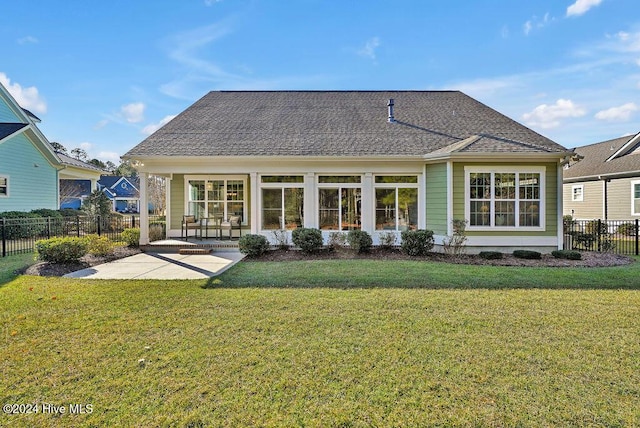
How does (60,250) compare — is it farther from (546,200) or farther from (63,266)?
(546,200)

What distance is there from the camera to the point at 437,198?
11047mm

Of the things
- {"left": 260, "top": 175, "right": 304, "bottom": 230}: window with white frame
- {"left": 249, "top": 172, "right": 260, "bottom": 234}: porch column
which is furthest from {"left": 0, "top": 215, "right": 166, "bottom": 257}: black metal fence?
{"left": 260, "top": 175, "right": 304, "bottom": 230}: window with white frame

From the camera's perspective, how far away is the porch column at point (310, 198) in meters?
11.7

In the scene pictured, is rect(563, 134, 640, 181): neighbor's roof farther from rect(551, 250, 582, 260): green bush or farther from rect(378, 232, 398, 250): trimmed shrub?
rect(378, 232, 398, 250): trimmed shrub

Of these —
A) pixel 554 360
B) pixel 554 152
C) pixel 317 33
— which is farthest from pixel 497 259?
pixel 317 33

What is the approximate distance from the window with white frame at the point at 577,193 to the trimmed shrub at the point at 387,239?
1708 cm

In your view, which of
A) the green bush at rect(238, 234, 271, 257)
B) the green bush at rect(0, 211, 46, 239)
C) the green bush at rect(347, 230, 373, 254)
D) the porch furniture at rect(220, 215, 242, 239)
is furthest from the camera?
the porch furniture at rect(220, 215, 242, 239)

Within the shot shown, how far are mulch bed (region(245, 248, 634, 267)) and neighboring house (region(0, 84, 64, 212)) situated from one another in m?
13.7

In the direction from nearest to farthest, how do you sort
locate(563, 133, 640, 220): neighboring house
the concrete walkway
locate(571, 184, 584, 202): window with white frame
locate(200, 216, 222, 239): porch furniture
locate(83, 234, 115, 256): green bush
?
the concrete walkway → locate(83, 234, 115, 256): green bush → locate(200, 216, 222, 239): porch furniture → locate(563, 133, 640, 220): neighboring house → locate(571, 184, 584, 202): window with white frame

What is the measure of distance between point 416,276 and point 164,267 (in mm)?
6345

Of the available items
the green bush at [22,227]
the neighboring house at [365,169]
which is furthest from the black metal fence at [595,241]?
the green bush at [22,227]

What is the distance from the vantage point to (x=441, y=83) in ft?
68.3

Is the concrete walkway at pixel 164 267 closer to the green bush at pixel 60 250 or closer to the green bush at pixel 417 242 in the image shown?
the green bush at pixel 60 250

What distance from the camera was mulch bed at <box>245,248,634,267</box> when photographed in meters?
8.96
